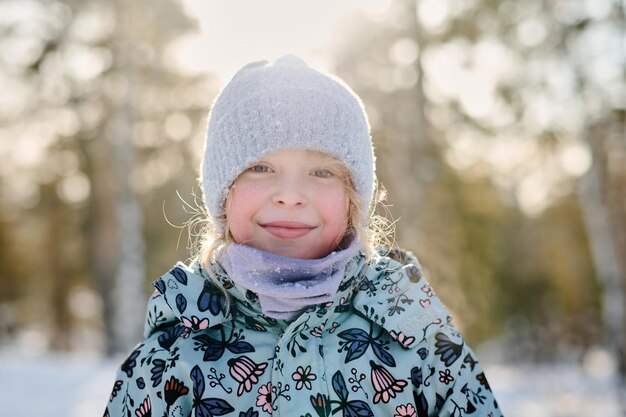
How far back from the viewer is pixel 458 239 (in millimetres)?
14133

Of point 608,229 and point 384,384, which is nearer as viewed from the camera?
point 384,384

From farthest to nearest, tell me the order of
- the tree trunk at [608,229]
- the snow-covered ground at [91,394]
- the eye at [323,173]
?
the tree trunk at [608,229]
the snow-covered ground at [91,394]
the eye at [323,173]

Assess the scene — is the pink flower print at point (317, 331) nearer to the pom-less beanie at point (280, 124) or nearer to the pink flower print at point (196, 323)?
the pink flower print at point (196, 323)

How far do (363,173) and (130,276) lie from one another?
429 inches

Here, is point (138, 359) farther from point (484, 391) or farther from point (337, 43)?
point (337, 43)

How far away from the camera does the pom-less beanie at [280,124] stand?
2.12 m

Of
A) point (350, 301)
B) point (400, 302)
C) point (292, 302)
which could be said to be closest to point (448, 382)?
point (400, 302)

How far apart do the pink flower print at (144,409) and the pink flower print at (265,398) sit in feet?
1.13

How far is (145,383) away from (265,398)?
0.39 metres

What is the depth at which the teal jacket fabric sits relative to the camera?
1967 mm

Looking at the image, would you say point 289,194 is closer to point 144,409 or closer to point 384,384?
point 384,384

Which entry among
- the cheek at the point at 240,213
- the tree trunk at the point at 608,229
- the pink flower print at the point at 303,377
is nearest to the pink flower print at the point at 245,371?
the pink flower print at the point at 303,377

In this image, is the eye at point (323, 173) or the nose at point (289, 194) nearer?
the nose at point (289, 194)

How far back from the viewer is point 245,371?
202 cm
